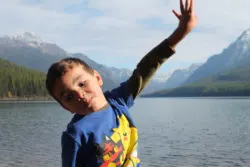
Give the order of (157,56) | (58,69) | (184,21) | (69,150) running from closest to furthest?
Answer: (69,150) → (58,69) → (184,21) → (157,56)

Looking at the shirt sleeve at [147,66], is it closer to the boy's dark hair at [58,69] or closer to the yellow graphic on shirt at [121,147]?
the yellow graphic on shirt at [121,147]

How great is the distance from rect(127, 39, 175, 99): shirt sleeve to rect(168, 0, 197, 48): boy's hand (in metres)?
0.12

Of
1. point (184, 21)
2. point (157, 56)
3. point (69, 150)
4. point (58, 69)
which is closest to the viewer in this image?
point (69, 150)

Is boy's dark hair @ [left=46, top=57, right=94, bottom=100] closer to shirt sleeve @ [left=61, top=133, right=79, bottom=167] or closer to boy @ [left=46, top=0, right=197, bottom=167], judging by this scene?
boy @ [left=46, top=0, right=197, bottom=167]

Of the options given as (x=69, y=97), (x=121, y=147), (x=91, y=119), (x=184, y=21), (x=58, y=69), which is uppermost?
(x=184, y=21)

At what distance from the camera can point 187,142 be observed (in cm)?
4353

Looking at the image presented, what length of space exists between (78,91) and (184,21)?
105 centimetres

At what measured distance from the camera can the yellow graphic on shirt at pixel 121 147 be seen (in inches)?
113

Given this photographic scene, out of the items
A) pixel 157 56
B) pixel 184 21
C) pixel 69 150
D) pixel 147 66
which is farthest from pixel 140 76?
pixel 69 150

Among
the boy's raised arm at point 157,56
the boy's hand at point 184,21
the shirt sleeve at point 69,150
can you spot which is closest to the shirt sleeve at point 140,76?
the boy's raised arm at point 157,56

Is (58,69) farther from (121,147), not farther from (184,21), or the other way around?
(184,21)

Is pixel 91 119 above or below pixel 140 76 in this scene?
below

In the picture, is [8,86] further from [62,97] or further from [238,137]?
[62,97]

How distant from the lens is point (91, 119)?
9.52ft
